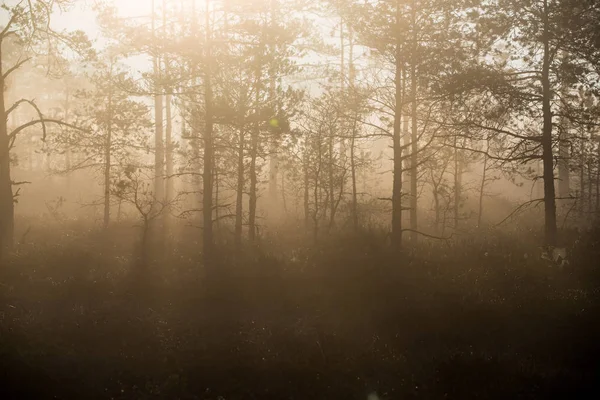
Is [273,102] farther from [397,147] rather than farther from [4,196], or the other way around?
[4,196]

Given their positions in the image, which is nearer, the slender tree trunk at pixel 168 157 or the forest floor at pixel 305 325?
the forest floor at pixel 305 325

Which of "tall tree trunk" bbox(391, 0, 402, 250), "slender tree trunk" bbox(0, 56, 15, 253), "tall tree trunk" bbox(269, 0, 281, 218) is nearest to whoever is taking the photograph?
"tall tree trunk" bbox(391, 0, 402, 250)

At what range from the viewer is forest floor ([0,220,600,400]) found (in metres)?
8.80

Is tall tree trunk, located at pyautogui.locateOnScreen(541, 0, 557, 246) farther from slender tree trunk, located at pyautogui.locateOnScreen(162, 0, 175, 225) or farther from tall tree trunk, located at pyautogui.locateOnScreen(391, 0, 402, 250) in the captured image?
slender tree trunk, located at pyautogui.locateOnScreen(162, 0, 175, 225)

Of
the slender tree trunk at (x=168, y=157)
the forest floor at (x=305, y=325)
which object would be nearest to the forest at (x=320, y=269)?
the forest floor at (x=305, y=325)

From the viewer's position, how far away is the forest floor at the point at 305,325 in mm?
8805

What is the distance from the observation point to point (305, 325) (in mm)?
10977

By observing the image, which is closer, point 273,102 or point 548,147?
point 548,147

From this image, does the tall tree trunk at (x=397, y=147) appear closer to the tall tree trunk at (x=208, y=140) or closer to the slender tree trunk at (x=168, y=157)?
the tall tree trunk at (x=208, y=140)

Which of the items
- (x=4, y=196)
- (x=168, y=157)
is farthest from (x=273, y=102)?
(x=168, y=157)

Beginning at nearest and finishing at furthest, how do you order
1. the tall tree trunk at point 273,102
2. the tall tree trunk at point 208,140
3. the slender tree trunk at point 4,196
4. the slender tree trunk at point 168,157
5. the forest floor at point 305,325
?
the forest floor at point 305,325
the tall tree trunk at point 208,140
the slender tree trunk at point 4,196
the tall tree trunk at point 273,102
the slender tree trunk at point 168,157

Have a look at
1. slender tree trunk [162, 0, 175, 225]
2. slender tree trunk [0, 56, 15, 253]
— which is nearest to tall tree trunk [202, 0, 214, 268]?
slender tree trunk [162, 0, 175, 225]

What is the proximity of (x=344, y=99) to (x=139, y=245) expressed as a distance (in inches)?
354

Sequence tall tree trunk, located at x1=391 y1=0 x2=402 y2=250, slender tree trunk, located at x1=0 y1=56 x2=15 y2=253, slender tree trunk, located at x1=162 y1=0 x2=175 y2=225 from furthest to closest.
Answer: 1. slender tree trunk, located at x1=162 y1=0 x2=175 y2=225
2. slender tree trunk, located at x1=0 y1=56 x2=15 y2=253
3. tall tree trunk, located at x1=391 y1=0 x2=402 y2=250
